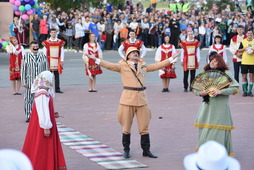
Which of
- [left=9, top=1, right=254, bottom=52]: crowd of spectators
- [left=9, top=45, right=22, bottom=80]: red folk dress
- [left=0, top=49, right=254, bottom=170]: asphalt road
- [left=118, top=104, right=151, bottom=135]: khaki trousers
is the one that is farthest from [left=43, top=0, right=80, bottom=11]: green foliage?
[left=118, top=104, right=151, bottom=135]: khaki trousers

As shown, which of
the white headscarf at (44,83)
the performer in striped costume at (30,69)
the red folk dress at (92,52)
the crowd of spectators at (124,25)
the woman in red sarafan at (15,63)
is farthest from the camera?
the crowd of spectators at (124,25)

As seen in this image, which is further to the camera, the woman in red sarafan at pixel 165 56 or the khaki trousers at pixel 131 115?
the woman in red sarafan at pixel 165 56

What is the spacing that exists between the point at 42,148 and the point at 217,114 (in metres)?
2.59

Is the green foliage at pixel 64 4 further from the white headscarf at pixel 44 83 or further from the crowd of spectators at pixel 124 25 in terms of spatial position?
the white headscarf at pixel 44 83

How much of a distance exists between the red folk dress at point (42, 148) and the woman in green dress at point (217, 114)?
7.39 feet

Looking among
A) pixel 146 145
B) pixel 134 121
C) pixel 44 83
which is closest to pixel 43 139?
pixel 44 83

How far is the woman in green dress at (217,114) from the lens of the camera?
9250 millimetres

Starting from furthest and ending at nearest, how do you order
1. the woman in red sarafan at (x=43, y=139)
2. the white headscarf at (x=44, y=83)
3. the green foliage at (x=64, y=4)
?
the green foliage at (x=64, y=4), the white headscarf at (x=44, y=83), the woman in red sarafan at (x=43, y=139)

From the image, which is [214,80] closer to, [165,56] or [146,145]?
[146,145]

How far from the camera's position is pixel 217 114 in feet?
30.4

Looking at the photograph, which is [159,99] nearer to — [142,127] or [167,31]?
[142,127]

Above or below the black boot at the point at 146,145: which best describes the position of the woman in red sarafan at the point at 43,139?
above

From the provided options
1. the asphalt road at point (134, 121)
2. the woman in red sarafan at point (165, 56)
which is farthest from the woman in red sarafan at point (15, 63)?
the woman in red sarafan at point (165, 56)

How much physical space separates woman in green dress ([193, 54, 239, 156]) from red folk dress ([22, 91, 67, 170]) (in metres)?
2.25
